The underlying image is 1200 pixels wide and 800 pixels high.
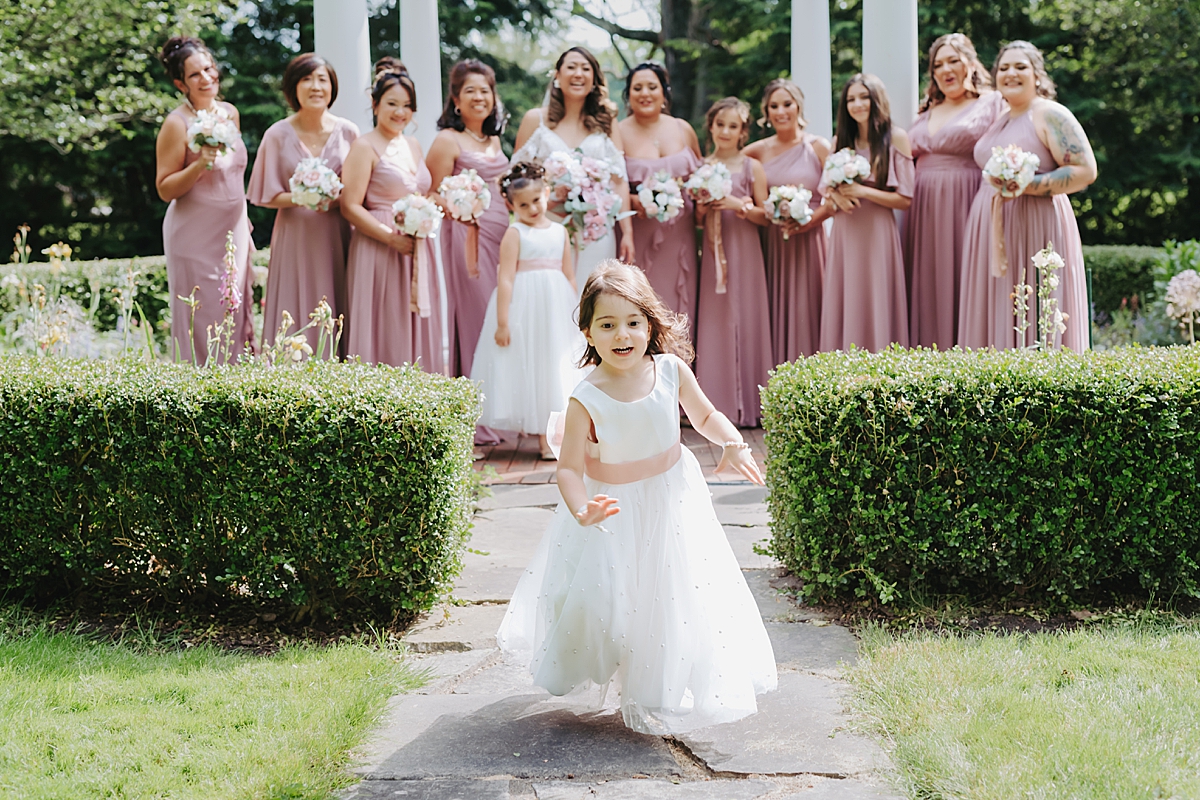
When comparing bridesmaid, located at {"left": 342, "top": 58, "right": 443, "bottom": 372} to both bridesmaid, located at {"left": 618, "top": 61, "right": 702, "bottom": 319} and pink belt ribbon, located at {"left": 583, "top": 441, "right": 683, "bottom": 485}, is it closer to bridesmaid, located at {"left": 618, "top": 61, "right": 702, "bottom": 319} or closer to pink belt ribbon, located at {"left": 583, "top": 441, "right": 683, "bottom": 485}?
bridesmaid, located at {"left": 618, "top": 61, "right": 702, "bottom": 319}

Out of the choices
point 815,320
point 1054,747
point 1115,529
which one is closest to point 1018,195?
point 815,320

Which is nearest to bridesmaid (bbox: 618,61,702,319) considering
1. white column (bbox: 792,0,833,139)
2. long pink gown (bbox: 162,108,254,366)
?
white column (bbox: 792,0,833,139)

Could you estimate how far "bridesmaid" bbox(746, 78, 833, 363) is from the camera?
7.94 meters

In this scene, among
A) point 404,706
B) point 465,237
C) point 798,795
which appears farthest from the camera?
point 465,237

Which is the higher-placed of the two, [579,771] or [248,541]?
[248,541]

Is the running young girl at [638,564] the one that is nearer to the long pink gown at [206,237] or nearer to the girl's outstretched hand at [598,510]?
the girl's outstretched hand at [598,510]

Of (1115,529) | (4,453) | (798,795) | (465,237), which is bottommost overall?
(798,795)

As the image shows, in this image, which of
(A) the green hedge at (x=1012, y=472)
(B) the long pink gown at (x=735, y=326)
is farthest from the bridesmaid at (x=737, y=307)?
(A) the green hedge at (x=1012, y=472)

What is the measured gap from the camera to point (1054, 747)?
108 inches

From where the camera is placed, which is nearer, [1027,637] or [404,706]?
[404,706]

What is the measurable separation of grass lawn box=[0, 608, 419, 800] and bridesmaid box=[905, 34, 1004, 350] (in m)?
5.08

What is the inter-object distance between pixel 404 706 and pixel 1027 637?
2.03 meters

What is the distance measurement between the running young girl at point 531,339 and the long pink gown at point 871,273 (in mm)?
1903

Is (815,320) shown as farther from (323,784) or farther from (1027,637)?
(323,784)
